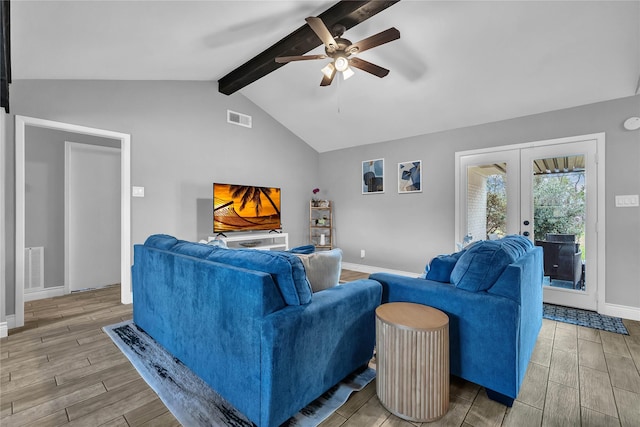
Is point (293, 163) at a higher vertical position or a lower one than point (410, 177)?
higher

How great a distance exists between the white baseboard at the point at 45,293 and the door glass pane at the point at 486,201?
542cm

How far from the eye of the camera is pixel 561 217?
11.1 feet

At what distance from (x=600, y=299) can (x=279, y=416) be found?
3.74 m

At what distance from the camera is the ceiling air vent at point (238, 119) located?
4.58m

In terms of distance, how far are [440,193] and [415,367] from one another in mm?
3380

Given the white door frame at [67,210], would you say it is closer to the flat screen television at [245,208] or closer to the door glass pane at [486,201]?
the flat screen television at [245,208]

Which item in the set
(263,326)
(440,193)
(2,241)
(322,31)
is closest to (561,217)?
(440,193)

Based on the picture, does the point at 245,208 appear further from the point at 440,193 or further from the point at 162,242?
the point at 440,193

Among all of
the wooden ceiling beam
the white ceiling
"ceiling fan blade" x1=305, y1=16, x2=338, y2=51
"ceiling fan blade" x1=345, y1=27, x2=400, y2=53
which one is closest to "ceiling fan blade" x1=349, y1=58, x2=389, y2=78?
"ceiling fan blade" x1=345, y1=27, x2=400, y2=53

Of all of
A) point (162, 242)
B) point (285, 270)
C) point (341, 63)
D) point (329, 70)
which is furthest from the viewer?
point (329, 70)

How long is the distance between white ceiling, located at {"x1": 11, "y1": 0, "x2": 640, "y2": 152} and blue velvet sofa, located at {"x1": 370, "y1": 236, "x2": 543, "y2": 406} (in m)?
2.21

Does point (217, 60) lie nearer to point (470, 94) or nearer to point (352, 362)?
point (470, 94)

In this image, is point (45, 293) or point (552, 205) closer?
point (552, 205)

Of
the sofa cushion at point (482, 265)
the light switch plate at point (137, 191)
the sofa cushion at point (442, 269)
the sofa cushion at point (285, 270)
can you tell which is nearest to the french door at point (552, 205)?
the sofa cushion at point (442, 269)
